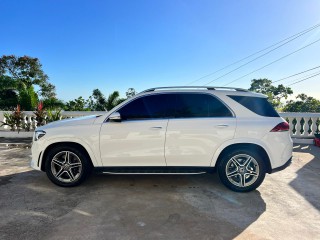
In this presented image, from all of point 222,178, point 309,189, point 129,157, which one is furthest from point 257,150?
point 129,157

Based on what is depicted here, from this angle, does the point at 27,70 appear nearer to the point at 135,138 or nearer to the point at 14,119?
the point at 14,119

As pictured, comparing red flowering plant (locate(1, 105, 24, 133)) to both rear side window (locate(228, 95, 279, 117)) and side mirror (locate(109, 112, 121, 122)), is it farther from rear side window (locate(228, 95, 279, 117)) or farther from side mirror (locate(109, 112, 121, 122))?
rear side window (locate(228, 95, 279, 117))

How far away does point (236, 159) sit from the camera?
411cm

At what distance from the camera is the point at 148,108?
14.0ft

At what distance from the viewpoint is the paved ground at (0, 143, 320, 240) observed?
291 cm

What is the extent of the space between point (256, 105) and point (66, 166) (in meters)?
3.41

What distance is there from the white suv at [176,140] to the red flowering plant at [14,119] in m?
6.24

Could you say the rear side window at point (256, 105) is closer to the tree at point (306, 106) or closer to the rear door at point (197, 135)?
the rear door at point (197, 135)

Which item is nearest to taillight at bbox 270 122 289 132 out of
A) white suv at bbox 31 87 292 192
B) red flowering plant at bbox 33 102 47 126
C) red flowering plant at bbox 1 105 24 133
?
white suv at bbox 31 87 292 192

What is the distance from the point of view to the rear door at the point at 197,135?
405 cm

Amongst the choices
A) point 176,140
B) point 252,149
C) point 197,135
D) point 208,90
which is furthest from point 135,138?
point 252,149

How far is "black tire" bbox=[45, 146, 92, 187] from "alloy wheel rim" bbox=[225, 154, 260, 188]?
2.40m

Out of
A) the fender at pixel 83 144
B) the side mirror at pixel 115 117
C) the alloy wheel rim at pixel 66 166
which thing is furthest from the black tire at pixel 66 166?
the side mirror at pixel 115 117

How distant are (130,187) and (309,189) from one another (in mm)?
3185
